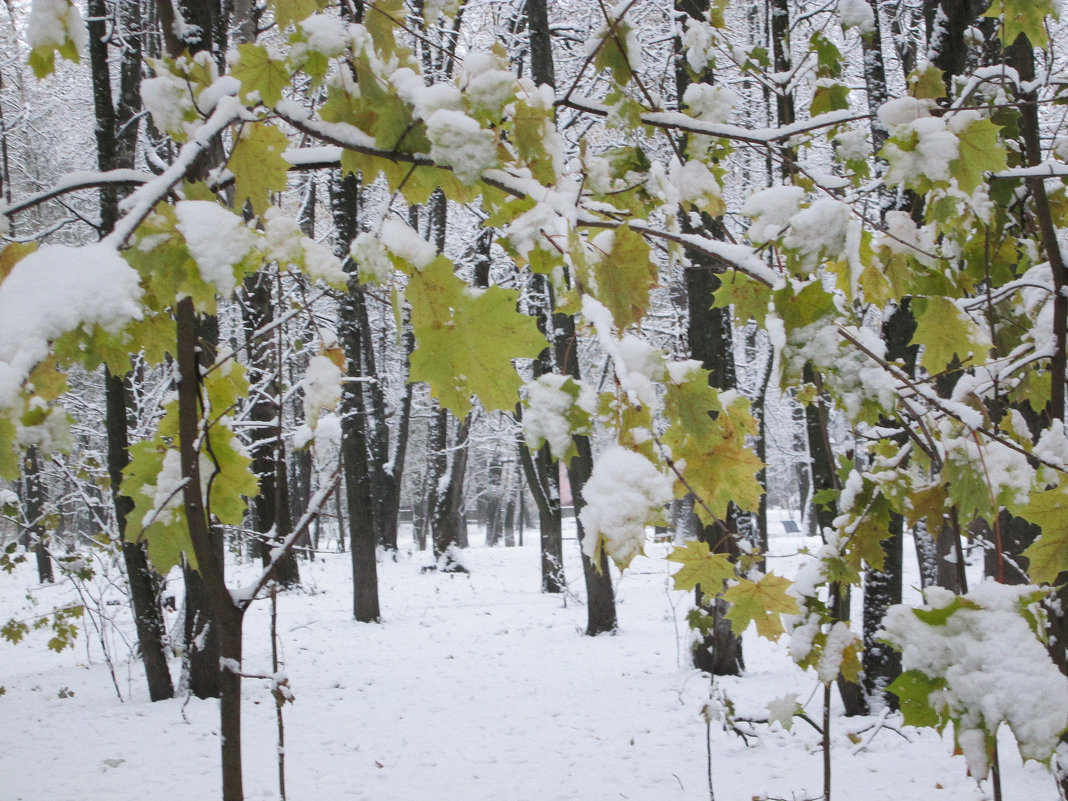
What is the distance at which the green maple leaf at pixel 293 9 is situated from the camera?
48.0 inches

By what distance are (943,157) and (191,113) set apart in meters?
1.38

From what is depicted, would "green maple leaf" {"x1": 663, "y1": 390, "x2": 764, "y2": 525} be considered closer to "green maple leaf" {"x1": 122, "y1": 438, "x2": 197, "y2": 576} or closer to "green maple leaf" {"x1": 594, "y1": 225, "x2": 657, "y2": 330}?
"green maple leaf" {"x1": 594, "y1": 225, "x2": 657, "y2": 330}

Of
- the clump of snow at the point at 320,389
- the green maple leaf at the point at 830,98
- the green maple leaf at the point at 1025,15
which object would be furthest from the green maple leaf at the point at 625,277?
the green maple leaf at the point at 1025,15

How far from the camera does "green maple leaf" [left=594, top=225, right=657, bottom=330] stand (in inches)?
43.0

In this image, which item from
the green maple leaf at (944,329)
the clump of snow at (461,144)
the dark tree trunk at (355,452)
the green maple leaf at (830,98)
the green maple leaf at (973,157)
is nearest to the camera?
the clump of snow at (461,144)

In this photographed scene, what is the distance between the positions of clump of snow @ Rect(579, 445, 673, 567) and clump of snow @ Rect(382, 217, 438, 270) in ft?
1.38

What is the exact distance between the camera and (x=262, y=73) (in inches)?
44.1

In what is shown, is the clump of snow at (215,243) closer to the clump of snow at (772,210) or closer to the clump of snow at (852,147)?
the clump of snow at (772,210)

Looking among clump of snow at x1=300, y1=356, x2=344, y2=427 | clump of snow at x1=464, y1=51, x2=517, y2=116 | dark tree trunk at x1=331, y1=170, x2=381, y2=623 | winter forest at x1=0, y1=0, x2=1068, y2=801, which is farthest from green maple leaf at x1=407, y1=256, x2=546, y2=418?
dark tree trunk at x1=331, y1=170, x2=381, y2=623

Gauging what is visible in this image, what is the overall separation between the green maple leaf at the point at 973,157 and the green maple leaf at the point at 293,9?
1.24 meters

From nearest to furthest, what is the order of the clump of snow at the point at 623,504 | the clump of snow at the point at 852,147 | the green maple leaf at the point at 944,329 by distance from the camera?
the clump of snow at the point at 623,504 → the green maple leaf at the point at 944,329 → the clump of snow at the point at 852,147

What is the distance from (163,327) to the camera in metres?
1.43

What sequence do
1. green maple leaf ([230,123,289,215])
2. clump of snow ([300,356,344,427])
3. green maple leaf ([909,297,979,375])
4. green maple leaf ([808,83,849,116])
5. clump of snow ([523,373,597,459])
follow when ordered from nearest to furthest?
clump of snow ([523,373,597,459])
green maple leaf ([230,123,289,215])
clump of snow ([300,356,344,427])
green maple leaf ([909,297,979,375])
green maple leaf ([808,83,849,116])

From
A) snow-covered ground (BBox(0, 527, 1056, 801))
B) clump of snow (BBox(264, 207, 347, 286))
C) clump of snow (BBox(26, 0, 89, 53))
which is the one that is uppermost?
clump of snow (BBox(26, 0, 89, 53))
